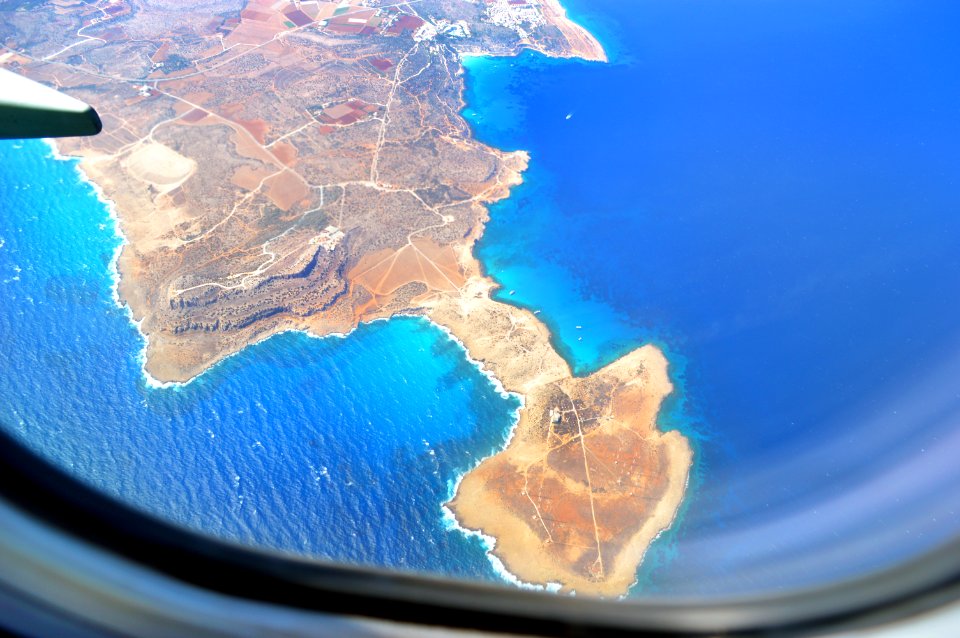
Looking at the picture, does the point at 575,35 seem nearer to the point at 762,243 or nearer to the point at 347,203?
the point at 762,243

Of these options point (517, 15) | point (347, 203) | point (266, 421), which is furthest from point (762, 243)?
point (517, 15)

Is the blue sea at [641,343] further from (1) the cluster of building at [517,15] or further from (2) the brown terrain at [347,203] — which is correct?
(1) the cluster of building at [517,15]

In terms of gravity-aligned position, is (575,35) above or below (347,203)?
above

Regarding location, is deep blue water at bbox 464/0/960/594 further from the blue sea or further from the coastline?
the coastline

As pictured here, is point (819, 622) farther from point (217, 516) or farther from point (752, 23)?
point (752, 23)

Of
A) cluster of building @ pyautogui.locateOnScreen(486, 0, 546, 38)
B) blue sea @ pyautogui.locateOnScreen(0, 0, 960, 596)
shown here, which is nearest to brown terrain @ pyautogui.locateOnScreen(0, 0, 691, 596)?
cluster of building @ pyautogui.locateOnScreen(486, 0, 546, 38)
